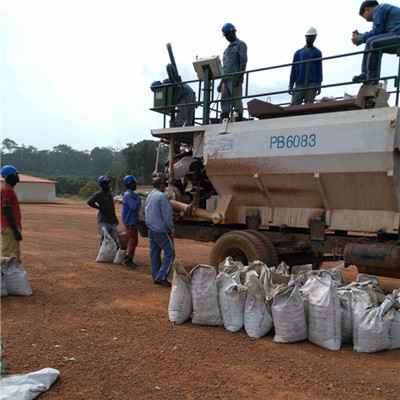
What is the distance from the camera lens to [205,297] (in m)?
4.27

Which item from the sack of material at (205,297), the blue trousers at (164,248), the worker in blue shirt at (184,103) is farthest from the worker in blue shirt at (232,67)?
the sack of material at (205,297)

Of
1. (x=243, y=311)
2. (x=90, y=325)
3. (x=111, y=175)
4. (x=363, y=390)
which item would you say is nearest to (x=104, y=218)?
(x=90, y=325)

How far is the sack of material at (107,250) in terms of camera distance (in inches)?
308

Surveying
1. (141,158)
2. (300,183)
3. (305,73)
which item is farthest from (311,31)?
(141,158)

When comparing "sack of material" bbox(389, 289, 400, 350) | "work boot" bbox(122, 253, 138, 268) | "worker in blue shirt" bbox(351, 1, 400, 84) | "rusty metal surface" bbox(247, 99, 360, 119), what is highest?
"worker in blue shirt" bbox(351, 1, 400, 84)

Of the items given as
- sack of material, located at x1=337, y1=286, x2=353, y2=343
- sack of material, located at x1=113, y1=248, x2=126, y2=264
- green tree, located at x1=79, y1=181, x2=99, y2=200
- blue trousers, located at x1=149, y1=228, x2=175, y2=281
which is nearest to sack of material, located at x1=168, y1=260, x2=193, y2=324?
sack of material, located at x1=337, y1=286, x2=353, y2=343

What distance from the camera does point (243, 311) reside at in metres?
4.18

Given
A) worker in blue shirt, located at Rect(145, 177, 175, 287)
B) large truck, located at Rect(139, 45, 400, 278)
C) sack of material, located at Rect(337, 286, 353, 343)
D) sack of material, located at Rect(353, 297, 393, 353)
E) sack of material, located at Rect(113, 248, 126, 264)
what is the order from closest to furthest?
sack of material, located at Rect(353, 297, 393, 353)
sack of material, located at Rect(337, 286, 353, 343)
large truck, located at Rect(139, 45, 400, 278)
worker in blue shirt, located at Rect(145, 177, 175, 287)
sack of material, located at Rect(113, 248, 126, 264)

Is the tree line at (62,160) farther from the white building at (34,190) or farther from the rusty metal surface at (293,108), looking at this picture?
the rusty metal surface at (293,108)

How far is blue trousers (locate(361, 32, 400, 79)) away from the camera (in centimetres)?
540

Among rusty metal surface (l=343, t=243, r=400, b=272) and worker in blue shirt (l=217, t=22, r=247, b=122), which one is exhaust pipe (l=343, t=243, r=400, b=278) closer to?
rusty metal surface (l=343, t=243, r=400, b=272)

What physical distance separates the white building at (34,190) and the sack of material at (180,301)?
98.6ft

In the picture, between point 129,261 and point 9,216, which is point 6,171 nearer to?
point 9,216

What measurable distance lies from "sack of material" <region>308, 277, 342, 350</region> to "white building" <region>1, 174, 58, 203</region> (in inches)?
1229
